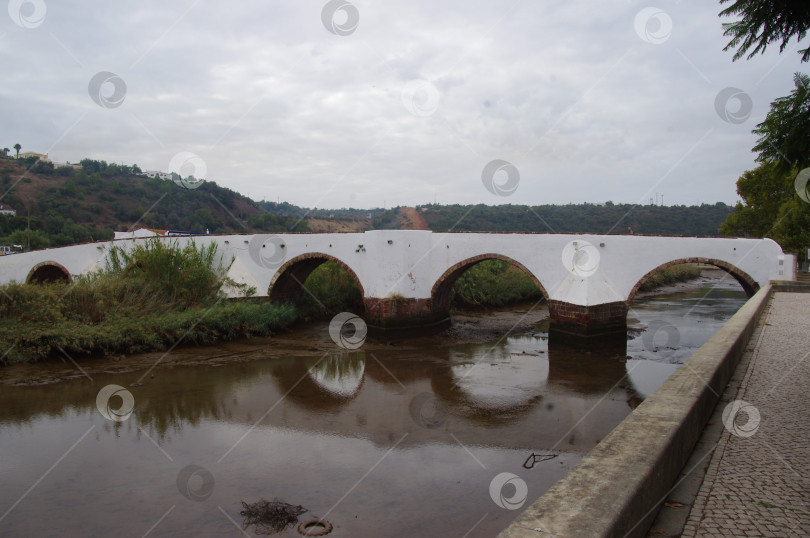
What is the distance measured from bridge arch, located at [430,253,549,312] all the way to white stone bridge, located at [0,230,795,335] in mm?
28

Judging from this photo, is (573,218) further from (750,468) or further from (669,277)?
(750,468)

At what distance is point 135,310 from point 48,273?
34.4 ft

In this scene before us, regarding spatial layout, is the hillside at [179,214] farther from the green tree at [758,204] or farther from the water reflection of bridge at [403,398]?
the water reflection of bridge at [403,398]

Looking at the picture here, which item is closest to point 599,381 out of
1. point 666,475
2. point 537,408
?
point 537,408

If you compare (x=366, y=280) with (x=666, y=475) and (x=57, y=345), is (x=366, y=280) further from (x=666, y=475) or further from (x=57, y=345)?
(x=666, y=475)

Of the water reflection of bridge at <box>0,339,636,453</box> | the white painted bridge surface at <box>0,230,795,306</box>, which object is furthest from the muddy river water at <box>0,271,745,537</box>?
the white painted bridge surface at <box>0,230,795,306</box>

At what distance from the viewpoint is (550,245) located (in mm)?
11961

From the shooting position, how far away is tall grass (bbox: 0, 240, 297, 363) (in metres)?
9.96

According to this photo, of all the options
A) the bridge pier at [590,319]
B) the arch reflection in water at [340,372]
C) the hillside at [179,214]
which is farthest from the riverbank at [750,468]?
the hillside at [179,214]

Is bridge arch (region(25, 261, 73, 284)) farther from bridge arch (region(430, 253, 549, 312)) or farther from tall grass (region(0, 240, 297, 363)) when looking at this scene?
bridge arch (region(430, 253, 549, 312))

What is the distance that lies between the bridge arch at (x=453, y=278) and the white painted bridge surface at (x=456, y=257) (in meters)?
0.04

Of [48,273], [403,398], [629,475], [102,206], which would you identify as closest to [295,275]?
[403,398]

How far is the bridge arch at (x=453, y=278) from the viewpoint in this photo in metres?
12.3

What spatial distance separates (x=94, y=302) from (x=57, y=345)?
5.63ft
